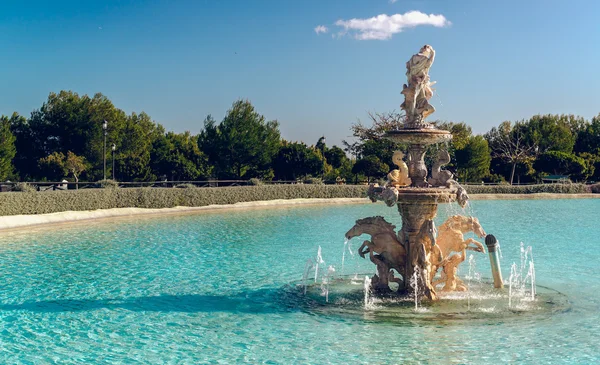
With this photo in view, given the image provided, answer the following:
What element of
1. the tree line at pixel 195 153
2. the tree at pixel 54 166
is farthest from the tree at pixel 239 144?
the tree at pixel 54 166

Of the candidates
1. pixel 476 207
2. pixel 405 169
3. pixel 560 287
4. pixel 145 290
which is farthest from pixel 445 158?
pixel 476 207

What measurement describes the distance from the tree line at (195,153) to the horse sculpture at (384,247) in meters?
38.1

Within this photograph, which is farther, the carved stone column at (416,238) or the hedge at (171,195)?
the hedge at (171,195)

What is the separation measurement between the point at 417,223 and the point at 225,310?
13.1ft

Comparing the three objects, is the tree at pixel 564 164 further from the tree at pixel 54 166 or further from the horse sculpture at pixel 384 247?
the horse sculpture at pixel 384 247

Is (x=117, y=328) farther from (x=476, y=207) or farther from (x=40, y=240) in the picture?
(x=476, y=207)

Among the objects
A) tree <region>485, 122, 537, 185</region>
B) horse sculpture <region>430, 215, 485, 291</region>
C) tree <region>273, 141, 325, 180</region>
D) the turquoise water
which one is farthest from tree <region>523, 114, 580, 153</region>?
horse sculpture <region>430, 215, 485, 291</region>

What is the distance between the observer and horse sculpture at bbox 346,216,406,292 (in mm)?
12273

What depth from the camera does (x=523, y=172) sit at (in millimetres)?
60969

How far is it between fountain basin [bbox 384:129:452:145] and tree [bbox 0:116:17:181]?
4207 centimetres

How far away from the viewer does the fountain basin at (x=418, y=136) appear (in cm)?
1184

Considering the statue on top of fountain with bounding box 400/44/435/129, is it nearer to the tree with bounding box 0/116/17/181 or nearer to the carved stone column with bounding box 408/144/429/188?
the carved stone column with bounding box 408/144/429/188

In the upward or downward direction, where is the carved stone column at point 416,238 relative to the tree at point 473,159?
downward

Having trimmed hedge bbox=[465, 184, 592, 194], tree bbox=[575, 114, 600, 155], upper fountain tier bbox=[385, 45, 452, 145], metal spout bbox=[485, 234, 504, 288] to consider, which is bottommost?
metal spout bbox=[485, 234, 504, 288]
